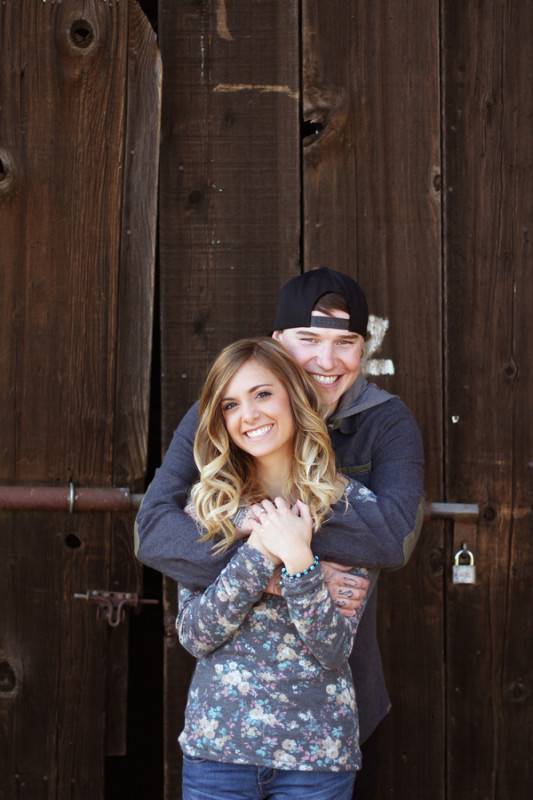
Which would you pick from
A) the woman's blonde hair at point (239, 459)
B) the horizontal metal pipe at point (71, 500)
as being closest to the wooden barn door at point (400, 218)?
the horizontal metal pipe at point (71, 500)

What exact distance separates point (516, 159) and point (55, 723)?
1.97 m

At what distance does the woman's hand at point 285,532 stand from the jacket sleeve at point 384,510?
0.09 meters

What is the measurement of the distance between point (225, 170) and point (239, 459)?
3.34 feet

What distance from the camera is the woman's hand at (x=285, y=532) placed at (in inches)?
76.4

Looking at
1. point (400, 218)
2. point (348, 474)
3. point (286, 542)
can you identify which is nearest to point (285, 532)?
point (286, 542)

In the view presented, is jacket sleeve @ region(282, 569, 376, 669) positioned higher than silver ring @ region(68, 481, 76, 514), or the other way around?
silver ring @ region(68, 481, 76, 514)

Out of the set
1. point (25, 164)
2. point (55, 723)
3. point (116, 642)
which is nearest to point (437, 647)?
point (116, 642)

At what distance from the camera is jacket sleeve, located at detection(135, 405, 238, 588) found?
82.1 inches

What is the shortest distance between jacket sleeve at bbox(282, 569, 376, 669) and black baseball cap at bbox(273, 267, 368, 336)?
569 millimetres

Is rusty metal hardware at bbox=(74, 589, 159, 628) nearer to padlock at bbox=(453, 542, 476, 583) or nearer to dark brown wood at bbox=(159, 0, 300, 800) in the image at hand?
dark brown wood at bbox=(159, 0, 300, 800)

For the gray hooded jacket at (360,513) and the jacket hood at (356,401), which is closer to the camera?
the gray hooded jacket at (360,513)

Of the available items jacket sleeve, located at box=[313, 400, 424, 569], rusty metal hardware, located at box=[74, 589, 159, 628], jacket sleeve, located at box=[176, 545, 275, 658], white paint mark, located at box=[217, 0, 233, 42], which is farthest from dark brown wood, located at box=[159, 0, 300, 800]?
jacket sleeve, located at box=[176, 545, 275, 658]

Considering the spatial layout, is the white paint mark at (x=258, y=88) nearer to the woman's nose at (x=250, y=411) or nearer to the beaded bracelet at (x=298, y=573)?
the woman's nose at (x=250, y=411)

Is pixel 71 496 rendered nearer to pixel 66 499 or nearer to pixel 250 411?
pixel 66 499
